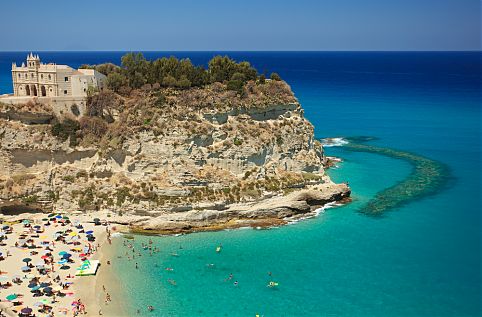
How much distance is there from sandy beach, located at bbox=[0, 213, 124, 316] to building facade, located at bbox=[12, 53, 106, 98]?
14057mm

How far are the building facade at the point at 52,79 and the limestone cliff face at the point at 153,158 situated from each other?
2.88 meters

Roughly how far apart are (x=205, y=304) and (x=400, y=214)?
2360 cm

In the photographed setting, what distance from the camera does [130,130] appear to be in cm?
4538

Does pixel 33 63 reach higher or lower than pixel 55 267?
higher

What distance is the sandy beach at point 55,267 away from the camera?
30.2 meters

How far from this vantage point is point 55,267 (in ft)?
114

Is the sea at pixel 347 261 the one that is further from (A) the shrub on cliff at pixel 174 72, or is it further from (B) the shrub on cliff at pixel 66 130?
(A) the shrub on cliff at pixel 174 72

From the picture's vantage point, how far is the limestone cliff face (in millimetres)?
43500

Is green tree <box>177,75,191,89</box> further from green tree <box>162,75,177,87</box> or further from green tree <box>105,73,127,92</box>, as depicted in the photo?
green tree <box>105,73,127,92</box>

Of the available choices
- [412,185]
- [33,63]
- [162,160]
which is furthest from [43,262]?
[412,185]

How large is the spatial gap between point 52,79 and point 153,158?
48.9 ft

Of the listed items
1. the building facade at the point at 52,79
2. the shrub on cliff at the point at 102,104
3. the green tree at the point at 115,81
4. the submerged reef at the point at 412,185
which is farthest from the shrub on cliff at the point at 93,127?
the submerged reef at the point at 412,185

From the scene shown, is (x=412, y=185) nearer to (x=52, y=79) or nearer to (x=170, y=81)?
(x=170, y=81)

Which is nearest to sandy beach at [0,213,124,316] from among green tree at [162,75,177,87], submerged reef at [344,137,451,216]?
green tree at [162,75,177,87]
